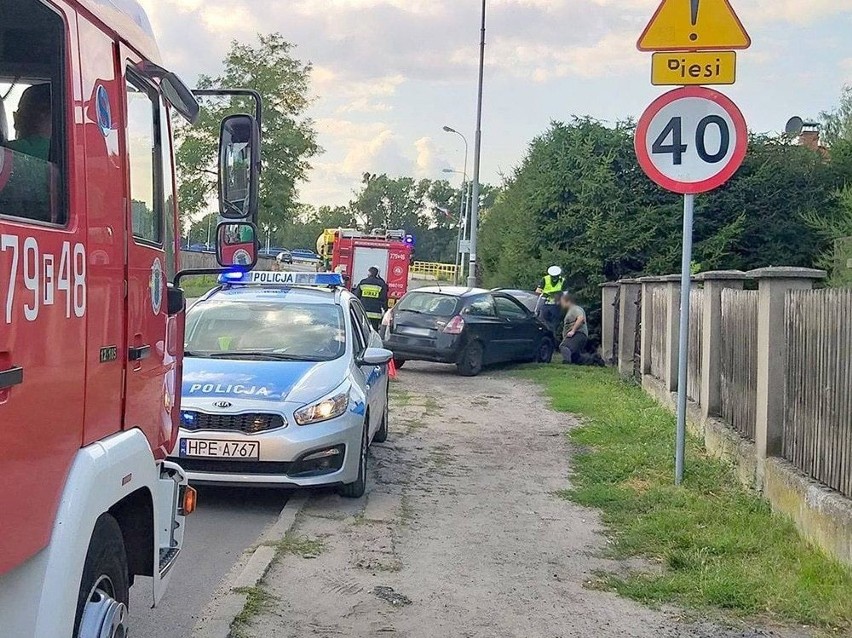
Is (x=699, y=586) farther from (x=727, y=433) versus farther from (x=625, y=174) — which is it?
(x=625, y=174)

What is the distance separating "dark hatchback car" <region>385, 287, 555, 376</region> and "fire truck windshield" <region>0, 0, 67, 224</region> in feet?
46.3

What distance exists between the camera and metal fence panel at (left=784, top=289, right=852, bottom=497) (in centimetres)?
613

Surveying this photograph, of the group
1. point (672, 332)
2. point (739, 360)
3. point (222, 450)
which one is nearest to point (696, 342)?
point (672, 332)

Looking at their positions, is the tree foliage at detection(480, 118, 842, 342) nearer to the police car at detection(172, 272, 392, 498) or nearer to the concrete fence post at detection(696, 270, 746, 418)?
the concrete fence post at detection(696, 270, 746, 418)

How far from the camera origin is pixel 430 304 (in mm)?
17500

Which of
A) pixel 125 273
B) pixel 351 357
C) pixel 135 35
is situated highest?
pixel 135 35

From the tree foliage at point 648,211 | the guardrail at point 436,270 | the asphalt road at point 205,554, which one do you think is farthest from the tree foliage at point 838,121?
the guardrail at point 436,270

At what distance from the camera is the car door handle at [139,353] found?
11.9 feet

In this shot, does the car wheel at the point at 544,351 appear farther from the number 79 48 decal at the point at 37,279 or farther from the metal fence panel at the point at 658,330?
the number 79 48 decal at the point at 37,279

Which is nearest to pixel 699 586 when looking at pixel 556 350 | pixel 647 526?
pixel 647 526

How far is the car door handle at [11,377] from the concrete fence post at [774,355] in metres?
5.91

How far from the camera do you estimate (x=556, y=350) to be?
21.3m

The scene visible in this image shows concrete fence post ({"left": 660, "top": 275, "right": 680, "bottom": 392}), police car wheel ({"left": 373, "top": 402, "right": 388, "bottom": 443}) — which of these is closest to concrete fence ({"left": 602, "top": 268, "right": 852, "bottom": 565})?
concrete fence post ({"left": 660, "top": 275, "right": 680, "bottom": 392})

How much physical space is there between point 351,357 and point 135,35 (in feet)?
16.1
